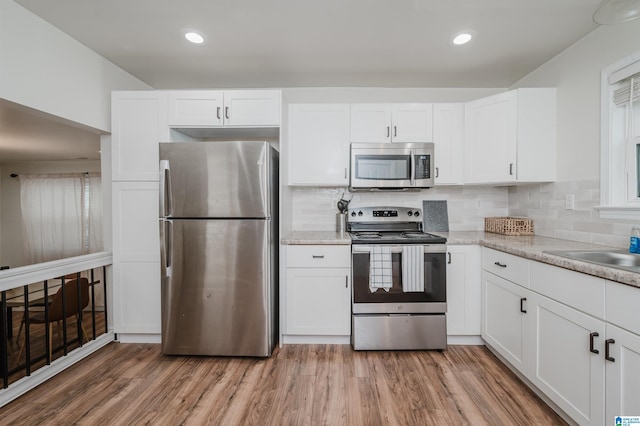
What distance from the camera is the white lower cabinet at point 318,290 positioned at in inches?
99.8

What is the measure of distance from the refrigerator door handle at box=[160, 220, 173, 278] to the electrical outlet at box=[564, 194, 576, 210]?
315cm

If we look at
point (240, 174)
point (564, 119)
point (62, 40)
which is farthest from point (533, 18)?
point (62, 40)

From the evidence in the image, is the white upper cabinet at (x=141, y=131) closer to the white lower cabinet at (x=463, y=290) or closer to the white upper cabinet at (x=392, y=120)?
the white upper cabinet at (x=392, y=120)

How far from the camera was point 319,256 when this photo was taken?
2.54 meters

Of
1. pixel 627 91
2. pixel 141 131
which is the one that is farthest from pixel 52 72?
pixel 627 91

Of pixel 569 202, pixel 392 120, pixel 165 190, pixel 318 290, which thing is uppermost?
pixel 392 120

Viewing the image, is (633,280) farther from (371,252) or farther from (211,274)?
(211,274)

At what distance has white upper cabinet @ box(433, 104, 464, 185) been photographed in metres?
2.85

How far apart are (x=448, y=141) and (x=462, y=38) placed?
91cm

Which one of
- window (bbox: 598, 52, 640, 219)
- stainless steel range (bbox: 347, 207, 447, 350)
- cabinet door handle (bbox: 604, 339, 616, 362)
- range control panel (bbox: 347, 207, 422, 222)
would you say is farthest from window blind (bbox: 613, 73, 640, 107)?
range control panel (bbox: 347, 207, 422, 222)

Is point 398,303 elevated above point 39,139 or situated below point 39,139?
below

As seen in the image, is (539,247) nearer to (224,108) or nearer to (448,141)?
(448,141)

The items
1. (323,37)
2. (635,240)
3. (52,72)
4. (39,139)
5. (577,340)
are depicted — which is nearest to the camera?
(577,340)

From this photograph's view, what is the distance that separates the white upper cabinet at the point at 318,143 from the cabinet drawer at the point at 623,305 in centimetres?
197
